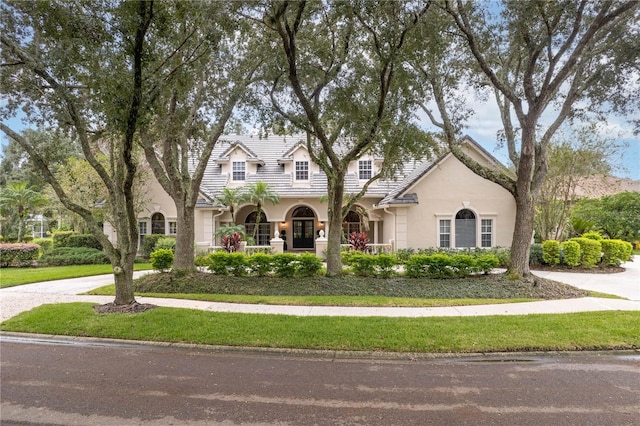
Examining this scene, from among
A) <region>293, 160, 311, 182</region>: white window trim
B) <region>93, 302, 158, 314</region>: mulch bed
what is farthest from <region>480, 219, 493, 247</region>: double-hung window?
<region>93, 302, 158, 314</region>: mulch bed

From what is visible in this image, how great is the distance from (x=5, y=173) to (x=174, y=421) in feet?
169

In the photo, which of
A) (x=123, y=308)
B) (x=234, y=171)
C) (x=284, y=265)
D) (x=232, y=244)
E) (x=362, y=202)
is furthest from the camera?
(x=234, y=171)

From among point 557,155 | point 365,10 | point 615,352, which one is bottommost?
point 615,352

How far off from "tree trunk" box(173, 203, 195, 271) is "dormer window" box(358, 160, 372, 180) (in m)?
12.2

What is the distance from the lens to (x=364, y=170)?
21.6 meters

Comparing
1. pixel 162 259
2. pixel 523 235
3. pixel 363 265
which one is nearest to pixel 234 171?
pixel 162 259

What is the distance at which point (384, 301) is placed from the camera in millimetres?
9367

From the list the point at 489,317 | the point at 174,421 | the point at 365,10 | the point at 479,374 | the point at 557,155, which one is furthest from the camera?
the point at 557,155

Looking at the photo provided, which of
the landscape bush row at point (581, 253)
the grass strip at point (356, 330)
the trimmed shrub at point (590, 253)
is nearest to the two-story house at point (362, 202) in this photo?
the landscape bush row at point (581, 253)

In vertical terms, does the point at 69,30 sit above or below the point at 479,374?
above

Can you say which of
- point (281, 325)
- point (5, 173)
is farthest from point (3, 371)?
point (5, 173)

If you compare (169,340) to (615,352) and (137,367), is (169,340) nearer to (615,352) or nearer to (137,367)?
(137,367)

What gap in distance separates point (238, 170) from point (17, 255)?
39.4 ft

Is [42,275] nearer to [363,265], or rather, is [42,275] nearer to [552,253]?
[363,265]
